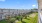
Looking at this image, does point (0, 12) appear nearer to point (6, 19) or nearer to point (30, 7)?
point (6, 19)

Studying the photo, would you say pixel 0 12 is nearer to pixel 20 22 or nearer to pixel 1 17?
pixel 1 17

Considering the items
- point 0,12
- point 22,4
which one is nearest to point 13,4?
point 22,4

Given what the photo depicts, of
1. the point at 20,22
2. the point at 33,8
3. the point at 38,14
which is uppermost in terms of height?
the point at 33,8

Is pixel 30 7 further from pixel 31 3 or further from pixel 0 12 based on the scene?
pixel 0 12

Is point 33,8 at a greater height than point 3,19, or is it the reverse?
point 33,8

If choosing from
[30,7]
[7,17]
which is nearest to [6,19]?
[7,17]

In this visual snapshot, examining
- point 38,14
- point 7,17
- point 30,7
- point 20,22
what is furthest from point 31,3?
point 7,17

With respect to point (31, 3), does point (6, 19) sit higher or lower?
lower
